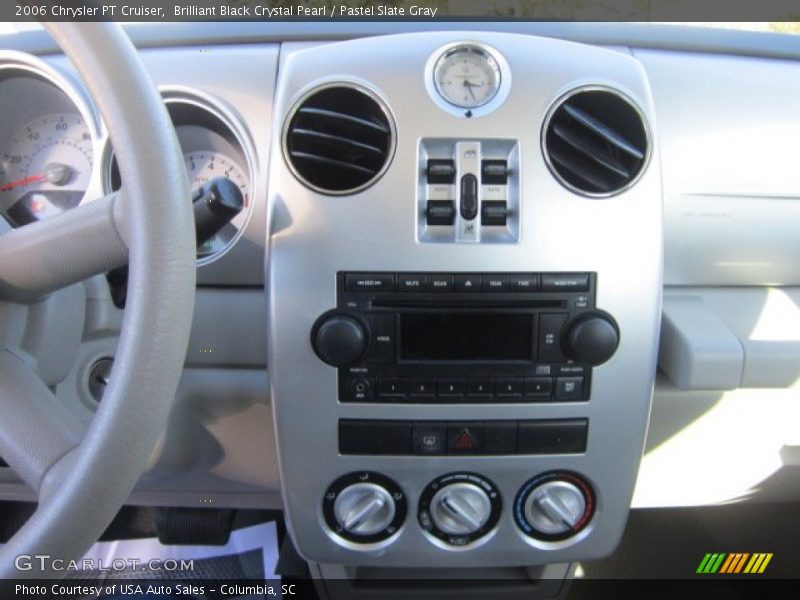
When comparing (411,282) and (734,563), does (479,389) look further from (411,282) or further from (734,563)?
(734,563)

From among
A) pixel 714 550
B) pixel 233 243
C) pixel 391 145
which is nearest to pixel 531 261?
pixel 391 145

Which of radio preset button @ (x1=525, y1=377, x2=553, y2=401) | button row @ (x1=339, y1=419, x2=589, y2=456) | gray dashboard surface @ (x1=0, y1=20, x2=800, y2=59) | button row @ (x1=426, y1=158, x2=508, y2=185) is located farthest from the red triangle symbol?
gray dashboard surface @ (x1=0, y1=20, x2=800, y2=59)

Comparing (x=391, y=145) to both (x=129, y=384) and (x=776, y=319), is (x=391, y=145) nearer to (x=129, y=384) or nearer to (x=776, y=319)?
(x=129, y=384)

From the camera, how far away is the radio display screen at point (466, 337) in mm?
980

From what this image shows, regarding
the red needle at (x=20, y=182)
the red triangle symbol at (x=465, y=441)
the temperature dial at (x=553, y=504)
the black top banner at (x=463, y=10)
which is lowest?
the temperature dial at (x=553, y=504)

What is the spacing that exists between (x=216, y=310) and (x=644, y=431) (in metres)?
0.72

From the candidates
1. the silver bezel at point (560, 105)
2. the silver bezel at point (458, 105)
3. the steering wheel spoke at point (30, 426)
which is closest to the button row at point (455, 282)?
the silver bezel at point (560, 105)

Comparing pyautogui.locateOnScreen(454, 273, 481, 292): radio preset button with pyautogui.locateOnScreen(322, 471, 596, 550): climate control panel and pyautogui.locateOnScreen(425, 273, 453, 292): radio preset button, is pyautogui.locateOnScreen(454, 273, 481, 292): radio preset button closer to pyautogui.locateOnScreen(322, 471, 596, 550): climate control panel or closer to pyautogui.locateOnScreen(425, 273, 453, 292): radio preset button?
pyautogui.locateOnScreen(425, 273, 453, 292): radio preset button

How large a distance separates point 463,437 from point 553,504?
0.61ft

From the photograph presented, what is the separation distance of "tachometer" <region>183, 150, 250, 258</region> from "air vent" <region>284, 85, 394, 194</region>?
0.23m

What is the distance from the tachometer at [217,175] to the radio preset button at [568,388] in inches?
22.6

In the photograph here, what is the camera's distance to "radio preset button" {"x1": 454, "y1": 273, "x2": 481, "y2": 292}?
3.12 ft

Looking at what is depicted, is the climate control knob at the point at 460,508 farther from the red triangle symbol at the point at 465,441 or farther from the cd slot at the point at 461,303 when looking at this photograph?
the cd slot at the point at 461,303

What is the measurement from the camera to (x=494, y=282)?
955 millimetres
